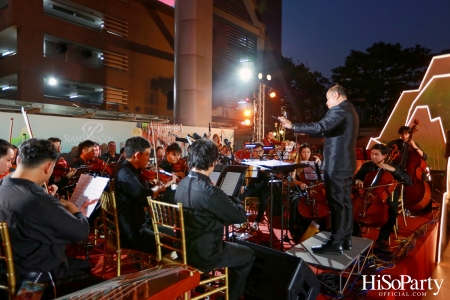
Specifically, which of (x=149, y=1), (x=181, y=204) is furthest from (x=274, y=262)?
(x=149, y=1)

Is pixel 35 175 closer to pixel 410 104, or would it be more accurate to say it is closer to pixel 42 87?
pixel 410 104

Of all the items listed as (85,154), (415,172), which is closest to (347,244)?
(415,172)

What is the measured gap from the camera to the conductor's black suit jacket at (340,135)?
292cm

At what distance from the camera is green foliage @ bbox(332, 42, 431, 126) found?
65.3 feet

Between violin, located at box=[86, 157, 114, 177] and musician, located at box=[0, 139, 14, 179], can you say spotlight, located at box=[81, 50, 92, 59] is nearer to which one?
violin, located at box=[86, 157, 114, 177]

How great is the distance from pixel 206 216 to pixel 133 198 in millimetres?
1013

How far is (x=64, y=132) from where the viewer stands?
25.2ft

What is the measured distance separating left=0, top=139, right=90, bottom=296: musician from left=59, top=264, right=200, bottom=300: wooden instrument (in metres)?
0.59

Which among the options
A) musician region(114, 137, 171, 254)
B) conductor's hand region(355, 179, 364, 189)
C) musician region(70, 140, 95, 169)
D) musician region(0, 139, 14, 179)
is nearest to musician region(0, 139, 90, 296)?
musician region(114, 137, 171, 254)

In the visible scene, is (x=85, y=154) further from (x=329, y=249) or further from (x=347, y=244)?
(x=347, y=244)

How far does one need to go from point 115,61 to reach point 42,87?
3.65 m

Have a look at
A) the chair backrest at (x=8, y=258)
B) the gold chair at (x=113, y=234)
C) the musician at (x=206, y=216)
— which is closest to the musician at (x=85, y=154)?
the gold chair at (x=113, y=234)

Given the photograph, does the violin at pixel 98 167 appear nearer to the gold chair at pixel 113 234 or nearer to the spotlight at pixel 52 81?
the gold chair at pixel 113 234

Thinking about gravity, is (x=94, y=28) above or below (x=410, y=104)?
above
